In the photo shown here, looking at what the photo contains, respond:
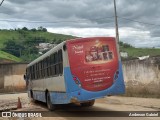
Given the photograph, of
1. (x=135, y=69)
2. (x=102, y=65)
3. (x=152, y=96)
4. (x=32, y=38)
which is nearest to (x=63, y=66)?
(x=102, y=65)

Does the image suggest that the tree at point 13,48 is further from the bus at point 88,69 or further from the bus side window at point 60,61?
the bus at point 88,69

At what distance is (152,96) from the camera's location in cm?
2434

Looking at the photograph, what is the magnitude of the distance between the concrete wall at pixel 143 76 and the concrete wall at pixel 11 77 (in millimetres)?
23657

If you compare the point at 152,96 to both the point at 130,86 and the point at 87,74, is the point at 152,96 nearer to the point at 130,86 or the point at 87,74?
the point at 130,86

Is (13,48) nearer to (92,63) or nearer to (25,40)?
(25,40)

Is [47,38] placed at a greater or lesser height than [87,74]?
greater

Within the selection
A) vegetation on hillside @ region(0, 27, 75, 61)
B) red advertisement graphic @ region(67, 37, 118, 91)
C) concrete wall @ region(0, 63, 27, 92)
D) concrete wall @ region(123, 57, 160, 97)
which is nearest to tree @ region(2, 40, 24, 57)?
vegetation on hillside @ region(0, 27, 75, 61)

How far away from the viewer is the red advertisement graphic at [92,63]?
573 inches

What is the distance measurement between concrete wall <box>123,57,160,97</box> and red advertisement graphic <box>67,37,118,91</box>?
1011 cm

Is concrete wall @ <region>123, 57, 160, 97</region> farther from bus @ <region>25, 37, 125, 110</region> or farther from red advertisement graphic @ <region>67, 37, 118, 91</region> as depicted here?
red advertisement graphic @ <region>67, 37, 118, 91</region>

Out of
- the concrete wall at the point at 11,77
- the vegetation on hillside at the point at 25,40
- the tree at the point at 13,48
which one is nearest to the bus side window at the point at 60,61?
the concrete wall at the point at 11,77

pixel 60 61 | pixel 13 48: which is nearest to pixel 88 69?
pixel 60 61

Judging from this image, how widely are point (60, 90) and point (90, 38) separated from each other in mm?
2643

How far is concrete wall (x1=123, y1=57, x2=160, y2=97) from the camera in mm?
24469
